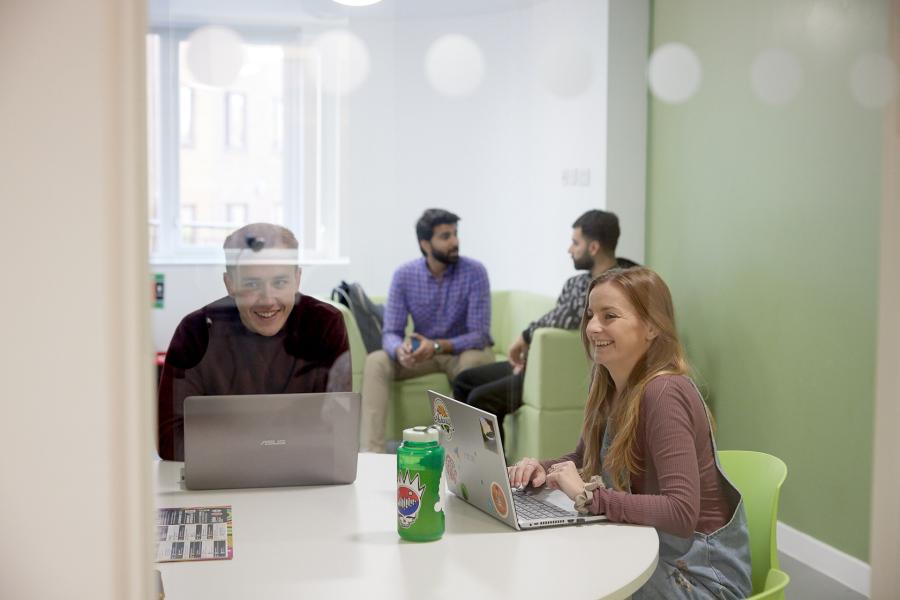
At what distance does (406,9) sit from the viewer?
3.86 m

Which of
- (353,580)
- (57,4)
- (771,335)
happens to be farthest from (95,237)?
(771,335)

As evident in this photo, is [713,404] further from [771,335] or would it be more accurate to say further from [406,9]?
[406,9]

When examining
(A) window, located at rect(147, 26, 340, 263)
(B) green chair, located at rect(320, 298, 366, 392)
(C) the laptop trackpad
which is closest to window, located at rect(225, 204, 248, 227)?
(A) window, located at rect(147, 26, 340, 263)

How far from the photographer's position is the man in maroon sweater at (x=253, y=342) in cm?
199

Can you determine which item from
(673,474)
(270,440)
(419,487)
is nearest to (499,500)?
(419,487)

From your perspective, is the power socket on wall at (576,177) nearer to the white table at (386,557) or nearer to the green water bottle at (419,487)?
the white table at (386,557)

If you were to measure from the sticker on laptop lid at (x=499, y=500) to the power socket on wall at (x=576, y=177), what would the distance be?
295 centimetres

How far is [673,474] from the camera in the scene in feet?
5.16

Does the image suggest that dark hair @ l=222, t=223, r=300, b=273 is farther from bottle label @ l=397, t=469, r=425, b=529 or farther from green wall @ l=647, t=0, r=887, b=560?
green wall @ l=647, t=0, r=887, b=560

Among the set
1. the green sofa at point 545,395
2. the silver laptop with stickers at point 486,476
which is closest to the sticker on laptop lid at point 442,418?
the silver laptop with stickers at point 486,476

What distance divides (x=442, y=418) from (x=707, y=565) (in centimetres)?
52

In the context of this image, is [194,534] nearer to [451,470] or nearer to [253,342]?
[451,470]

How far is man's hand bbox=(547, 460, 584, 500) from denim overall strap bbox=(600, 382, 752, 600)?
0.18m

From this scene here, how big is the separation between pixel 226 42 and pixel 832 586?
253 cm
